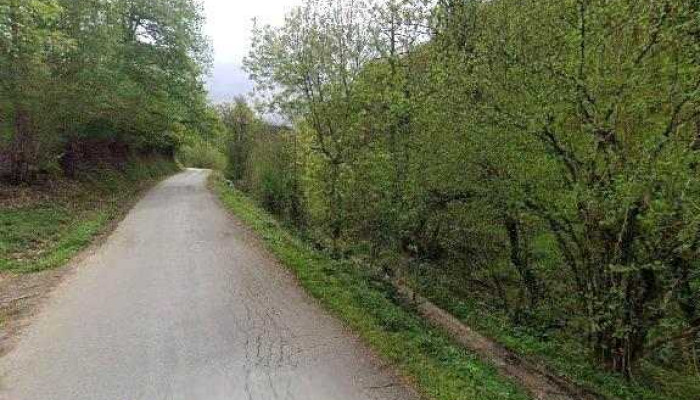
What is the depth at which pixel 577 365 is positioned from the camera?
8.50 metres

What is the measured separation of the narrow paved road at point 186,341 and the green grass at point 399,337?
297 millimetres

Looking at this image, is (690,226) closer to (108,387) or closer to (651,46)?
(651,46)

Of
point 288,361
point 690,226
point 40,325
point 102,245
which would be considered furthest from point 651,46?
point 102,245

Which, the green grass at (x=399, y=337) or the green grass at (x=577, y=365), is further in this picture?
the green grass at (x=577, y=365)

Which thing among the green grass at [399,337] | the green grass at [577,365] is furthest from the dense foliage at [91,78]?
the green grass at [577,365]

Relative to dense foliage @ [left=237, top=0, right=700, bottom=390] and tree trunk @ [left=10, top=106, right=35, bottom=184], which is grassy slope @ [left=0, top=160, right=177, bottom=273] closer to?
tree trunk @ [left=10, top=106, right=35, bottom=184]

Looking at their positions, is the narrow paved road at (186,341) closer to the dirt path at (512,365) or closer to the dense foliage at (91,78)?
the dirt path at (512,365)

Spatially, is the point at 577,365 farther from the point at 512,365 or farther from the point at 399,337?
the point at 399,337

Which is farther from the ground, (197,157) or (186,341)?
(197,157)

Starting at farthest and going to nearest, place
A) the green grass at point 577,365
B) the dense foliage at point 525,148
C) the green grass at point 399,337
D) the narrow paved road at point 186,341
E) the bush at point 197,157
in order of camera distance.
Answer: the bush at point 197,157
the green grass at point 577,365
the dense foliage at point 525,148
the green grass at point 399,337
the narrow paved road at point 186,341

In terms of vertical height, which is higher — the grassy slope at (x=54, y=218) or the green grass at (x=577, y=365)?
the grassy slope at (x=54, y=218)

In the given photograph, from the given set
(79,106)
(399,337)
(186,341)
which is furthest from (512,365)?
(79,106)

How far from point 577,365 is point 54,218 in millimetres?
13784

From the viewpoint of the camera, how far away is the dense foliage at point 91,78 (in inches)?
544
